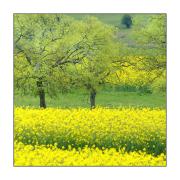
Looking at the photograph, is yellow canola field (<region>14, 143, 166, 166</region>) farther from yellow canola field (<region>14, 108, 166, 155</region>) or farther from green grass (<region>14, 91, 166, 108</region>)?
green grass (<region>14, 91, 166, 108</region>)

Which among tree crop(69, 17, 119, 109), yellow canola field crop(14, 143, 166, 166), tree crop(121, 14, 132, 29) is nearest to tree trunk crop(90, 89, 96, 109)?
tree crop(69, 17, 119, 109)

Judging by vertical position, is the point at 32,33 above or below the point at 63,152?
above

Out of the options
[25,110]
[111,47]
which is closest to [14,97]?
Result: [25,110]

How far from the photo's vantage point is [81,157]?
17438 millimetres

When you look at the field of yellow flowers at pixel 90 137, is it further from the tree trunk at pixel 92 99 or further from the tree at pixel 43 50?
the tree at pixel 43 50

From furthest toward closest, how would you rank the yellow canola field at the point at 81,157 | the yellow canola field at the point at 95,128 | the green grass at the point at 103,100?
the green grass at the point at 103,100
the yellow canola field at the point at 95,128
the yellow canola field at the point at 81,157

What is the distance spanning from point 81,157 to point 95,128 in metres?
0.45

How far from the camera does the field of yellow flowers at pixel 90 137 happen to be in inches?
686

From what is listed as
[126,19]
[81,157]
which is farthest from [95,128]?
[126,19]
